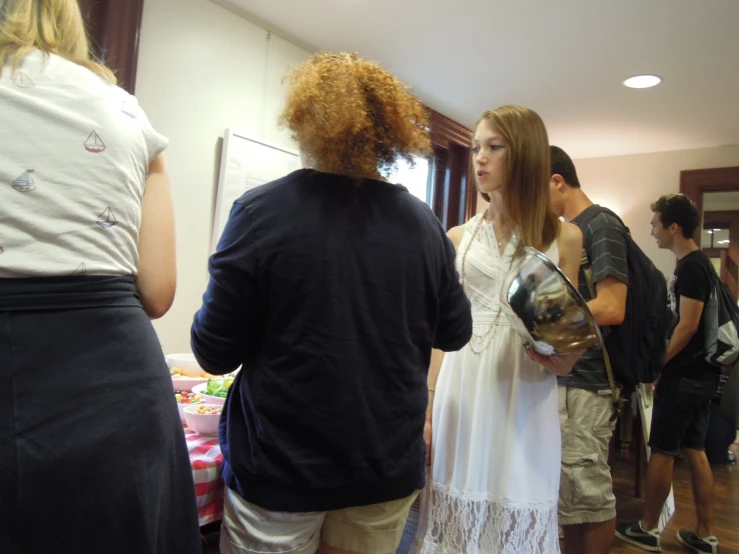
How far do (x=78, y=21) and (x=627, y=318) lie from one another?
4.56ft

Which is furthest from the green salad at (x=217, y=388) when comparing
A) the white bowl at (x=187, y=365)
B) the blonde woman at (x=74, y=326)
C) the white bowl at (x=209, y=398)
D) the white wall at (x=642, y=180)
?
the white wall at (x=642, y=180)

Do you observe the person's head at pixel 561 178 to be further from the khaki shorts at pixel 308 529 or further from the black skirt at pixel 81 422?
the black skirt at pixel 81 422

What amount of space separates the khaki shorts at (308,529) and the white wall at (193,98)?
53.7 inches

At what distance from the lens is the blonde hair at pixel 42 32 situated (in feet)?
2.14

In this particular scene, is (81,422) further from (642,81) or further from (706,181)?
A: (706,181)

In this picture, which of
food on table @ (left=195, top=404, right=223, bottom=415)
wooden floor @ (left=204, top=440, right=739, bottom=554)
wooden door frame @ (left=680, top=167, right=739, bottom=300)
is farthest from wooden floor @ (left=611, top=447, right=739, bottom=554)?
food on table @ (left=195, top=404, right=223, bottom=415)

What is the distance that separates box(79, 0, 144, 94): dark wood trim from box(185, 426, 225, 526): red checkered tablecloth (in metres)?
1.38

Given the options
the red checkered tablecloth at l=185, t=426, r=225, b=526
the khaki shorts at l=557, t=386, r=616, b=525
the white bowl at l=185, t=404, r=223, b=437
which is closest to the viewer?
the red checkered tablecloth at l=185, t=426, r=225, b=526

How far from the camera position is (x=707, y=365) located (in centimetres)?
235

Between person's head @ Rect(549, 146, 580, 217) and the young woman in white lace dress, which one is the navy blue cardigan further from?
person's head @ Rect(549, 146, 580, 217)

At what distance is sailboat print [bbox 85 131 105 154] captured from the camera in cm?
65

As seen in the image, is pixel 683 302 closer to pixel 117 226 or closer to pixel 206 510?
pixel 206 510

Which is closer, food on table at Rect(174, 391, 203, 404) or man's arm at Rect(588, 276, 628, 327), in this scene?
food on table at Rect(174, 391, 203, 404)

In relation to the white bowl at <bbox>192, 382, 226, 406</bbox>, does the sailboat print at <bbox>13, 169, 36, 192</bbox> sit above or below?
above
